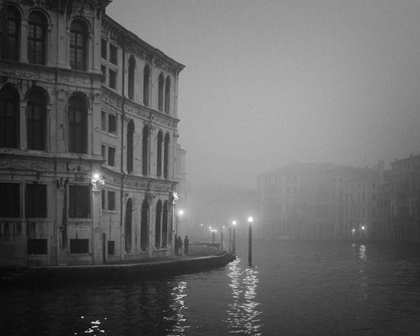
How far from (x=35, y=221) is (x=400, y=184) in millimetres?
93551

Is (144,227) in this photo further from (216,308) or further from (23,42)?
(216,308)

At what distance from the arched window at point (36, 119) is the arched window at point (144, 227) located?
10344 mm

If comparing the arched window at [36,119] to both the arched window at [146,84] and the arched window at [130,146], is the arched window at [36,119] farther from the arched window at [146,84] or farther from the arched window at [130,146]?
the arched window at [146,84]

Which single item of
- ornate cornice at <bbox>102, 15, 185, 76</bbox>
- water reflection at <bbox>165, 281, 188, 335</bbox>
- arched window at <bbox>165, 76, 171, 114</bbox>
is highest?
ornate cornice at <bbox>102, 15, 185, 76</bbox>

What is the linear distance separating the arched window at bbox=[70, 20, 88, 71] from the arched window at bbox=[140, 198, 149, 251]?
10.7 meters

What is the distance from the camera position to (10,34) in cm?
3066

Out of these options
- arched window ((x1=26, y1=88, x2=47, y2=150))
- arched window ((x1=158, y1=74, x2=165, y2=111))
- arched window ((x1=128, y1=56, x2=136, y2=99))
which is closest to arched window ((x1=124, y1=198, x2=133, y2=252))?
arched window ((x1=128, y1=56, x2=136, y2=99))

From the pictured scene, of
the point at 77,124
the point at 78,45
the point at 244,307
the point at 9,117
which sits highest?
the point at 78,45

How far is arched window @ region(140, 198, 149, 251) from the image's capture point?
3988cm

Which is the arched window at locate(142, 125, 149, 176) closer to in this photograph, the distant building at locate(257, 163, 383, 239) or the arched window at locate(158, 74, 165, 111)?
the arched window at locate(158, 74, 165, 111)

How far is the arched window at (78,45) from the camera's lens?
32344 mm

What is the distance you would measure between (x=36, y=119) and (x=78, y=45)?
13.8ft

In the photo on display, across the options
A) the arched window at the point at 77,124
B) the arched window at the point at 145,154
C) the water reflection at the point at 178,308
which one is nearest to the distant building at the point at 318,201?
the arched window at the point at 145,154

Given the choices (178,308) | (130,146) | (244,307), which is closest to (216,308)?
(244,307)
